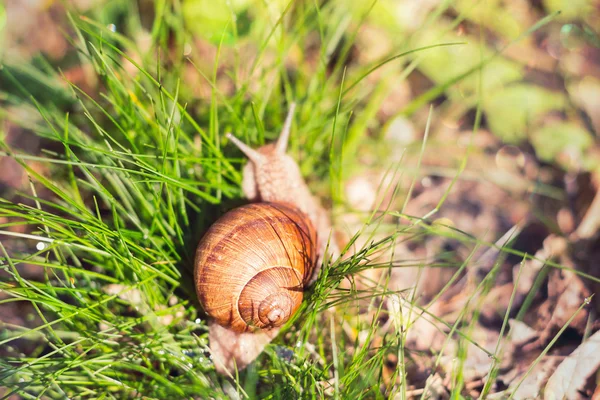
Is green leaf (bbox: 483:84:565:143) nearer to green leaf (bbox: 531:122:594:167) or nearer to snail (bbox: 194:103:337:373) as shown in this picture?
green leaf (bbox: 531:122:594:167)

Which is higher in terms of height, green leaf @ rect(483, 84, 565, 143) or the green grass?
green leaf @ rect(483, 84, 565, 143)

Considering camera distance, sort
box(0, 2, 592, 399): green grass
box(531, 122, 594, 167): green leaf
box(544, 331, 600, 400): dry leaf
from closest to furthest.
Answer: box(0, 2, 592, 399): green grass < box(544, 331, 600, 400): dry leaf < box(531, 122, 594, 167): green leaf

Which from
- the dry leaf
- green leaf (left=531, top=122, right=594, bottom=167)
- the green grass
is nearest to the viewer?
the green grass

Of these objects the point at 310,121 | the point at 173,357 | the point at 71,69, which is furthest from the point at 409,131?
the point at 71,69

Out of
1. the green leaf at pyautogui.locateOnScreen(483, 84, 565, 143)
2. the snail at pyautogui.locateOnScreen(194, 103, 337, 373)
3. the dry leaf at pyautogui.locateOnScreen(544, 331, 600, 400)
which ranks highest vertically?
the green leaf at pyautogui.locateOnScreen(483, 84, 565, 143)

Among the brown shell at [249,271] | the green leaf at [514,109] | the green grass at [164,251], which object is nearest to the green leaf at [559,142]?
the green leaf at [514,109]

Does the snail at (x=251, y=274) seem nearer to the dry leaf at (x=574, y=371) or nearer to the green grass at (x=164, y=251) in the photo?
the green grass at (x=164, y=251)

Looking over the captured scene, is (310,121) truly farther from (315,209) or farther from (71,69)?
(71,69)

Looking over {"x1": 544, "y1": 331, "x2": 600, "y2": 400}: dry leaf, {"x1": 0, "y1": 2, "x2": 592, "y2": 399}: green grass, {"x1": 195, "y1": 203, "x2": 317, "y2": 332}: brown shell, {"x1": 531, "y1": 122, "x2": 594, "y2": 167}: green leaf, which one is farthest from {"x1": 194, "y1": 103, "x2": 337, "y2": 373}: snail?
{"x1": 531, "y1": 122, "x2": 594, "y2": 167}: green leaf
